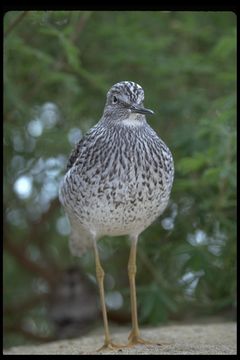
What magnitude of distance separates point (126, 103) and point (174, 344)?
180 centimetres

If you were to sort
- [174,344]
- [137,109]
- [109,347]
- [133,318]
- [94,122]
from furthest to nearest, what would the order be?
[94,122], [133,318], [174,344], [109,347], [137,109]

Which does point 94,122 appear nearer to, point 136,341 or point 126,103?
point 126,103

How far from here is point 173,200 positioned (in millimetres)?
7320

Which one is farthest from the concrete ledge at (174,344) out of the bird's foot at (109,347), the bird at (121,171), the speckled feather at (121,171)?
the speckled feather at (121,171)

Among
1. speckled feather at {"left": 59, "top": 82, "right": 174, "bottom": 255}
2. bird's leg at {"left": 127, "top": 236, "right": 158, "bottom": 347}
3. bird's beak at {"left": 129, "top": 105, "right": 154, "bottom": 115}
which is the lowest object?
bird's leg at {"left": 127, "top": 236, "right": 158, "bottom": 347}

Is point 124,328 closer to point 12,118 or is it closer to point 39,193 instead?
point 39,193

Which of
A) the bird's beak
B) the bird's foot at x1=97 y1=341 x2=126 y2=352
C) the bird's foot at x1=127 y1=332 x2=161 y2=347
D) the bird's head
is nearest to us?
the bird's beak

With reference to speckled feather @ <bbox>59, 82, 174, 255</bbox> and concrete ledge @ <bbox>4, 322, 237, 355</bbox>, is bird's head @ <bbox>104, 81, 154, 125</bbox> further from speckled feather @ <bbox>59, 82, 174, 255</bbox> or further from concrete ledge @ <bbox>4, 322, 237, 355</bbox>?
concrete ledge @ <bbox>4, 322, 237, 355</bbox>

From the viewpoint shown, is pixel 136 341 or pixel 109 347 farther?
pixel 136 341

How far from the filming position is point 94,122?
8.09 metres

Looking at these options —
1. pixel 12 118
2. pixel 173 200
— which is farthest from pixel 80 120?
pixel 173 200

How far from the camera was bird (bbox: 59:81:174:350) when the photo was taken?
500 centimetres

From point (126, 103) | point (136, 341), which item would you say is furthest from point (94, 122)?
point (136, 341)

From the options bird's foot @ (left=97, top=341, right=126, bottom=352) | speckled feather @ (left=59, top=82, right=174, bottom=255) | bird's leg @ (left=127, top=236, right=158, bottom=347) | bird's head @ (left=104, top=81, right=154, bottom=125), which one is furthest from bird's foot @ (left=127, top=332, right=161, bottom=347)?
bird's head @ (left=104, top=81, right=154, bottom=125)
